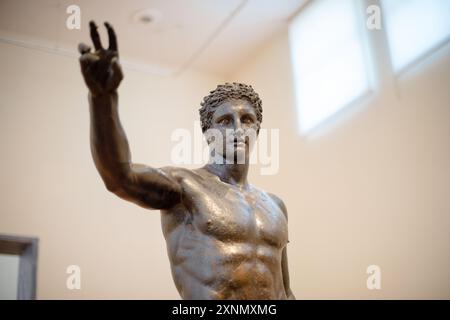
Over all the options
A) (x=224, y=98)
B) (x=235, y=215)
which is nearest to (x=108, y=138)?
(x=235, y=215)

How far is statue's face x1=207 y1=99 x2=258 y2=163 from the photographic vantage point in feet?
7.23

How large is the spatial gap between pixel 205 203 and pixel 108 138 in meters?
0.48

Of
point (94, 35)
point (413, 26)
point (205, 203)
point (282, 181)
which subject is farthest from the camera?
point (282, 181)

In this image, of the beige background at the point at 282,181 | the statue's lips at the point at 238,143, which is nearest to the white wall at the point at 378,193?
the beige background at the point at 282,181

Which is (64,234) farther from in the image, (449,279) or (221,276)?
(221,276)

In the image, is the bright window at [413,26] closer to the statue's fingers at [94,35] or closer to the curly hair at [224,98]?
the curly hair at [224,98]

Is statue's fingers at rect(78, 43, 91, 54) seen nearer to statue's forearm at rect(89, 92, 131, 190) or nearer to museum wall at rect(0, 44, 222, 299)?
statue's forearm at rect(89, 92, 131, 190)

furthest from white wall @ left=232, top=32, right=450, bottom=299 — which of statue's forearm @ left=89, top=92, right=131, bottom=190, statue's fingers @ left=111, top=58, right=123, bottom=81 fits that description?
statue's fingers @ left=111, top=58, right=123, bottom=81

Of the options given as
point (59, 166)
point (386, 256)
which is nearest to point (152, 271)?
point (59, 166)

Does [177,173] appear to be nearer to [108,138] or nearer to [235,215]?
[235,215]

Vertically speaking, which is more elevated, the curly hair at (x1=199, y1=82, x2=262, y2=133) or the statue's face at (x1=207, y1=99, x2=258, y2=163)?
the curly hair at (x1=199, y1=82, x2=262, y2=133)

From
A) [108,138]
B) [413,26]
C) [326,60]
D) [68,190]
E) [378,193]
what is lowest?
[108,138]

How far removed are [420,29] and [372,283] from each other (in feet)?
5.98

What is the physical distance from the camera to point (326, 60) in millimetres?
5168
